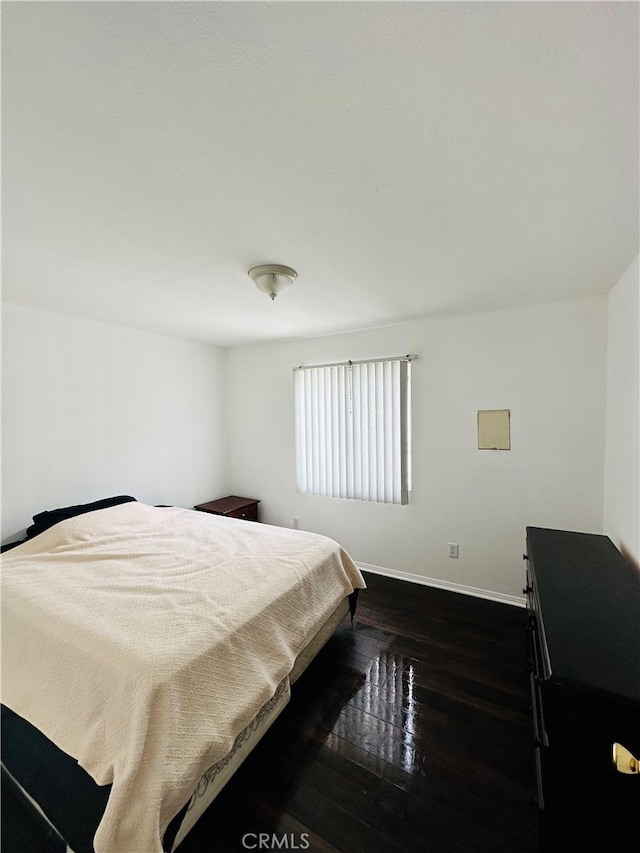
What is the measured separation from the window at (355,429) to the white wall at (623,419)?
1.40 m

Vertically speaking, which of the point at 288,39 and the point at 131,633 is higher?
the point at 288,39

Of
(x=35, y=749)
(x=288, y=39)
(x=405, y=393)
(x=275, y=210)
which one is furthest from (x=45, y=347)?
(x=405, y=393)

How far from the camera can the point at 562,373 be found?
2.46 m

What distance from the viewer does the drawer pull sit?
0.86 m

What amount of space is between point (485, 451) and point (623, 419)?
95 cm

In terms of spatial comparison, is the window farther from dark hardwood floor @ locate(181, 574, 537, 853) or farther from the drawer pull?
the drawer pull

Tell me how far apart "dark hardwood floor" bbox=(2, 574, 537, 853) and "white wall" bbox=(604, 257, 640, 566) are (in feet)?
3.35

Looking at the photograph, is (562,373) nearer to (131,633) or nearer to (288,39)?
(288,39)

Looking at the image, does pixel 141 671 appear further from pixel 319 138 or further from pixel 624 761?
pixel 319 138

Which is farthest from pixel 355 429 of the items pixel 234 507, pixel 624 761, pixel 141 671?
pixel 624 761

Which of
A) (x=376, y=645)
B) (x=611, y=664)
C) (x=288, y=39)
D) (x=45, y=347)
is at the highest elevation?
(x=288, y=39)

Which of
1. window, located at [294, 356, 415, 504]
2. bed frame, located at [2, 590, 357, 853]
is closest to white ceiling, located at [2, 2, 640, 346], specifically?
window, located at [294, 356, 415, 504]

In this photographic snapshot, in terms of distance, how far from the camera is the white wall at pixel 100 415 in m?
2.40

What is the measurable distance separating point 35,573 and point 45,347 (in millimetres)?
1674
